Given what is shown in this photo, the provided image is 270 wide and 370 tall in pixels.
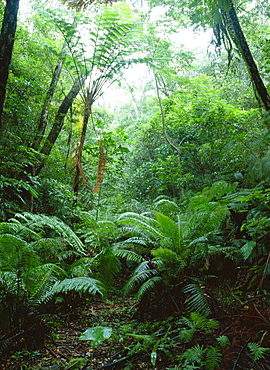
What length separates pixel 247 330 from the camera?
1.50 metres

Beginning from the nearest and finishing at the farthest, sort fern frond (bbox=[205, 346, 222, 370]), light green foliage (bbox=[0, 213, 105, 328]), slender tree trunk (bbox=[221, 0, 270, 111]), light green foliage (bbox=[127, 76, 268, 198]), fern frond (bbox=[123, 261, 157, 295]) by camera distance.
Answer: fern frond (bbox=[205, 346, 222, 370]) → light green foliage (bbox=[0, 213, 105, 328]) → fern frond (bbox=[123, 261, 157, 295]) → slender tree trunk (bbox=[221, 0, 270, 111]) → light green foliage (bbox=[127, 76, 268, 198])

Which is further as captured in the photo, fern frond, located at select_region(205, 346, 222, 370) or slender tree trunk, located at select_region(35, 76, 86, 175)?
slender tree trunk, located at select_region(35, 76, 86, 175)

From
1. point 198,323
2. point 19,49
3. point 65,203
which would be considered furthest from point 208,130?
point 198,323

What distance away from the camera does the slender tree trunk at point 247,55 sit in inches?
156

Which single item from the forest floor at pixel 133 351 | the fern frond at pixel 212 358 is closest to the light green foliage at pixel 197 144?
the forest floor at pixel 133 351

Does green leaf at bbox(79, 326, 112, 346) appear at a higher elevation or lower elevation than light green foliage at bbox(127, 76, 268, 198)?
lower

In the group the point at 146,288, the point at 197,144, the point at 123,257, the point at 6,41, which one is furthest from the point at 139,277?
the point at 197,144

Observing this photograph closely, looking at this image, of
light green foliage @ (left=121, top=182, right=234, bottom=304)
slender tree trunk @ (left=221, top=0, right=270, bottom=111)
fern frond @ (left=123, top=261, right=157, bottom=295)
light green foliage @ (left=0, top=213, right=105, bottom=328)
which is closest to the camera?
light green foliage @ (left=0, top=213, right=105, bottom=328)

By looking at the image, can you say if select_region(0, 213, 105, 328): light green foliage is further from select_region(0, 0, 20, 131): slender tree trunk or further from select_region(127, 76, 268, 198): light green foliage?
select_region(127, 76, 268, 198): light green foliage

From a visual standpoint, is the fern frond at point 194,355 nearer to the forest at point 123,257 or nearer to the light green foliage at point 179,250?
the forest at point 123,257

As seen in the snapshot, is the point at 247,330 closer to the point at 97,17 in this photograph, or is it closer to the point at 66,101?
the point at 97,17

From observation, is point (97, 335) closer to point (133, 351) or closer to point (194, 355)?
point (133, 351)

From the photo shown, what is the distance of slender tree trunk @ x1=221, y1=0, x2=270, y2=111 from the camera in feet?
13.0

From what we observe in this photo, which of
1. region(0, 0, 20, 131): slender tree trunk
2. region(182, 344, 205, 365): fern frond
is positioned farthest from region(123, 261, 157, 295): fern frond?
region(0, 0, 20, 131): slender tree trunk
